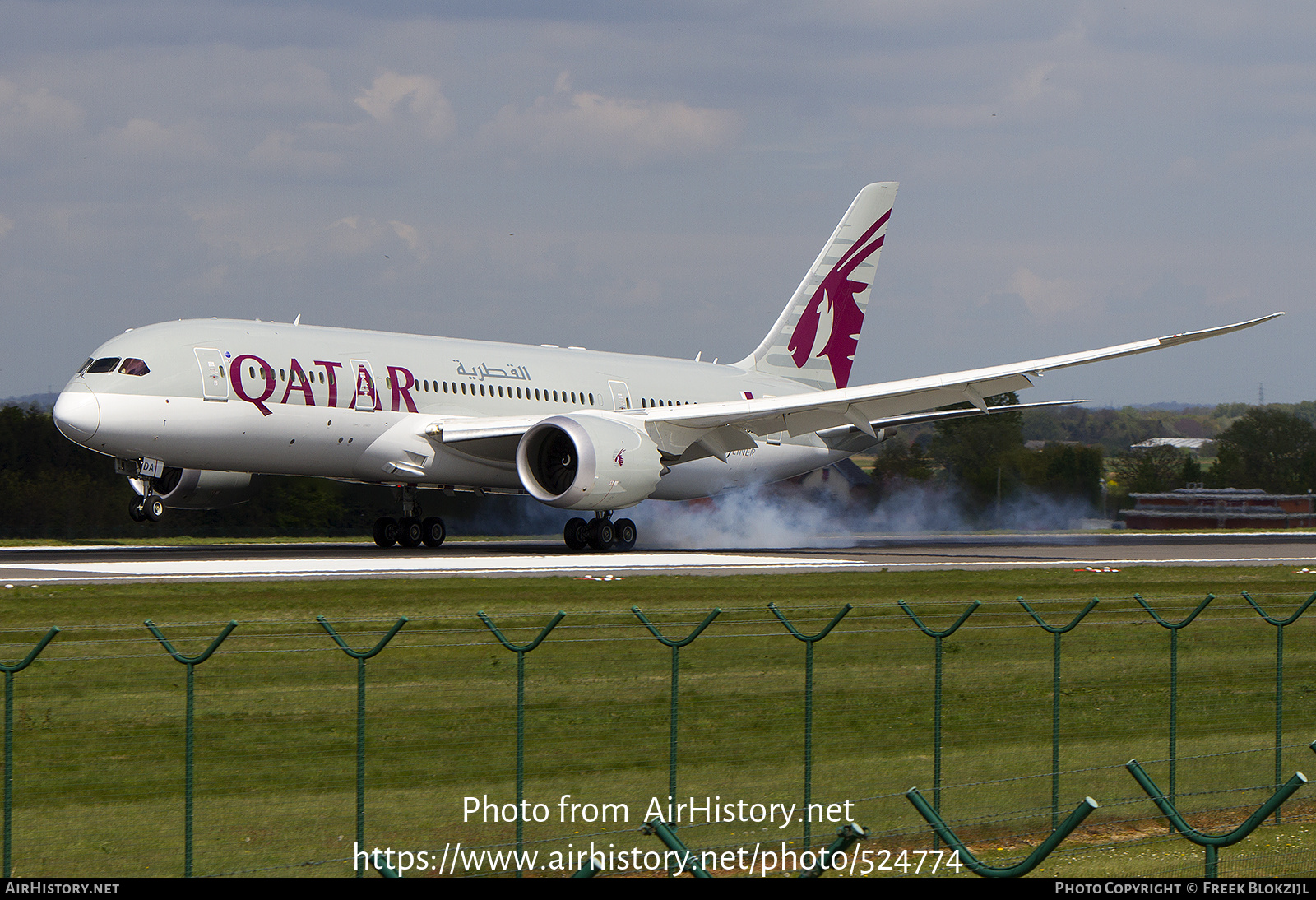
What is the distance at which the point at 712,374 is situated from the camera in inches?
1711

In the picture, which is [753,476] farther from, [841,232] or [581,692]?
[581,692]

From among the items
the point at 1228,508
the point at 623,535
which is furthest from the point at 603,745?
the point at 1228,508

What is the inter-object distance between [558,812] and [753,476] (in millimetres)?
31922

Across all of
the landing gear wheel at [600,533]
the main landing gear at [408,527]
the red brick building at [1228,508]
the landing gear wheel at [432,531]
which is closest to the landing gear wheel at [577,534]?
the landing gear wheel at [600,533]

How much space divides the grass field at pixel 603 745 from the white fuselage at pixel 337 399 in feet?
44.4

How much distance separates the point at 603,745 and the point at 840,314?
120 feet

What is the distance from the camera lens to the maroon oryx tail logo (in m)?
46.2

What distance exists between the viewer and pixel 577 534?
36.4m

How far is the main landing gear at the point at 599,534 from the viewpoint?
36.3 m

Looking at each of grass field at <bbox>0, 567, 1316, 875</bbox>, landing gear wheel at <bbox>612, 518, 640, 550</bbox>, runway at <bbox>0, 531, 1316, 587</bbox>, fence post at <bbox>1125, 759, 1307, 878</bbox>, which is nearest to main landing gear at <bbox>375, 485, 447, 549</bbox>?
runway at <bbox>0, 531, 1316, 587</bbox>

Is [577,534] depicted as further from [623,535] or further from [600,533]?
[623,535]

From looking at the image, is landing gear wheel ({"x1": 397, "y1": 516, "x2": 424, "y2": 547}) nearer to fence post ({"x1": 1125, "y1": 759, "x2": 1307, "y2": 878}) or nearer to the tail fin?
the tail fin

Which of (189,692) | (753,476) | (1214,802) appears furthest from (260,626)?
(753,476)

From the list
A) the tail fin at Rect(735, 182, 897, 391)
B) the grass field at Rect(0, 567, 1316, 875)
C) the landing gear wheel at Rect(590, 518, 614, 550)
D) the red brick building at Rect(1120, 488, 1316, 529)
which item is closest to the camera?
the grass field at Rect(0, 567, 1316, 875)
